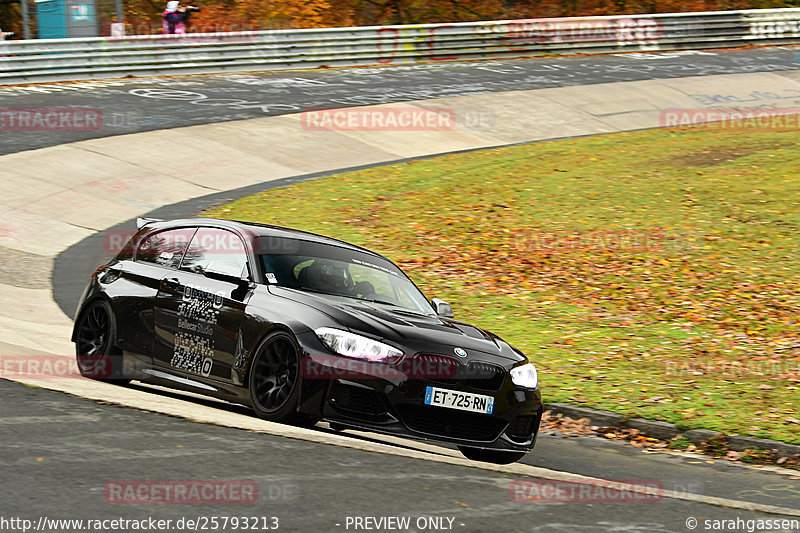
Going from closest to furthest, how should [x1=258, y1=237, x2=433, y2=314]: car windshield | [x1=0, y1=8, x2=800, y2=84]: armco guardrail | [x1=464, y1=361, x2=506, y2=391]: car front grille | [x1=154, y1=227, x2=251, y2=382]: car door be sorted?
[x1=464, y1=361, x2=506, y2=391]: car front grille, [x1=154, y1=227, x2=251, y2=382]: car door, [x1=258, y1=237, x2=433, y2=314]: car windshield, [x1=0, y1=8, x2=800, y2=84]: armco guardrail

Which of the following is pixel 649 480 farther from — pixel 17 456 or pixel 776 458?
pixel 17 456

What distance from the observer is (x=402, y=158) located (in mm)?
23094

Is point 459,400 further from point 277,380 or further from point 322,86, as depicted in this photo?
point 322,86

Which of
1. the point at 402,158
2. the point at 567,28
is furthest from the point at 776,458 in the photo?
the point at 567,28

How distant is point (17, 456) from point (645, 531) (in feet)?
11.3

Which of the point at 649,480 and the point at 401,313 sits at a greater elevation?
the point at 401,313

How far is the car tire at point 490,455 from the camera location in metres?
7.73

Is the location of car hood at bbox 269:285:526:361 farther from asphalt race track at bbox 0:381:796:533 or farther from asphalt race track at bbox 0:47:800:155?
asphalt race track at bbox 0:47:800:155

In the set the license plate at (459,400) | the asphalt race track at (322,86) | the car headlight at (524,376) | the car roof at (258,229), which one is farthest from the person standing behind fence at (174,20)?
the license plate at (459,400)

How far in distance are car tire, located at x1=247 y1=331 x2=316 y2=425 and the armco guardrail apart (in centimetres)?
2035

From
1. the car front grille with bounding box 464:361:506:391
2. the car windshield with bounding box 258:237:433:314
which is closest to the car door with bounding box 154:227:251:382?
the car windshield with bounding box 258:237:433:314

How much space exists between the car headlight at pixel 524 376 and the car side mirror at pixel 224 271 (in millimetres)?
2148

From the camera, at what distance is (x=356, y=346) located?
7199 millimetres

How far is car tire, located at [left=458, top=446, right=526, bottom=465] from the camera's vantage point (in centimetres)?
773
